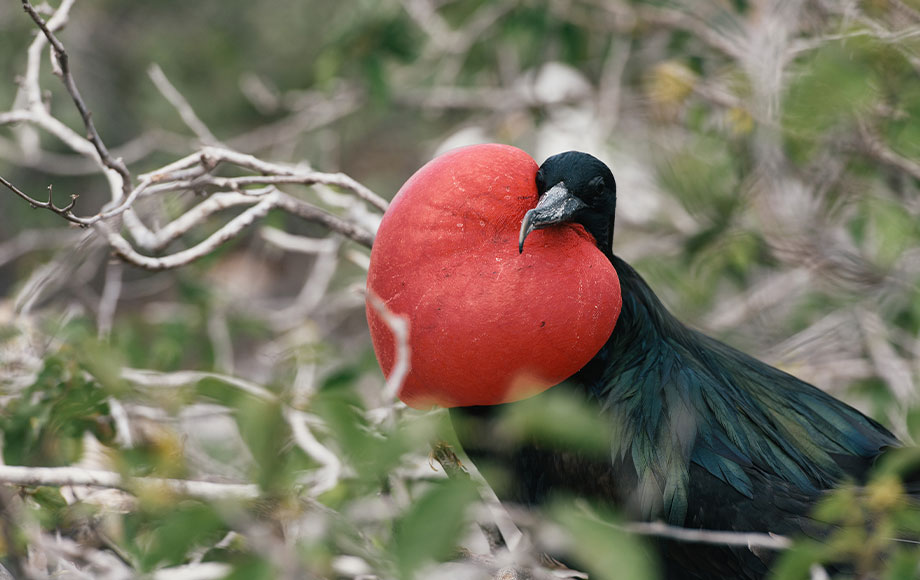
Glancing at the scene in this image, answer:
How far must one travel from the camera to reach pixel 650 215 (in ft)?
10.1

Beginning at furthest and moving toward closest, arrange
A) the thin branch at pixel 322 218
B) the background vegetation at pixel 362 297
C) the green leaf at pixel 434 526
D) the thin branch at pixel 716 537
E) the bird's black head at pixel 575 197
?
the thin branch at pixel 322 218 < the bird's black head at pixel 575 197 < the thin branch at pixel 716 537 < the background vegetation at pixel 362 297 < the green leaf at pixel 434 526

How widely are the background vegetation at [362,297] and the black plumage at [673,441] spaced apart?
0.18m

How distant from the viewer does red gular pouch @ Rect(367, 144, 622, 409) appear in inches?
48.0

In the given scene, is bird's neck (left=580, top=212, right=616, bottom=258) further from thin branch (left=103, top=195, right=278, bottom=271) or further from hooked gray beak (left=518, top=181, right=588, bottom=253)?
thin branch (left=103, top=195, right=278, bottom=271)

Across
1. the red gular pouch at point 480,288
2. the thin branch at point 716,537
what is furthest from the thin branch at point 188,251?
the thin branch at point 716,537

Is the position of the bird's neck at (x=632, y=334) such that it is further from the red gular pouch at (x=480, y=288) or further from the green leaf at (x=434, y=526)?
the green leaf at (x=434, y=526)

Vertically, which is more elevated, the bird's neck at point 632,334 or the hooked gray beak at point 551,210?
the hooked gray beak at point 551,210

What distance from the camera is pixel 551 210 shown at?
1.26 meters

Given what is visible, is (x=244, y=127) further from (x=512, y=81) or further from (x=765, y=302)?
(x=765, y=302)

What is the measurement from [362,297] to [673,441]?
53 centimetres

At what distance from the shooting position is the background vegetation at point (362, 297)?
912 mm

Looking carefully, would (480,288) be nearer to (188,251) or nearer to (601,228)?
(601,228)

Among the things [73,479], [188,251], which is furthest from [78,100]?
[73,479]

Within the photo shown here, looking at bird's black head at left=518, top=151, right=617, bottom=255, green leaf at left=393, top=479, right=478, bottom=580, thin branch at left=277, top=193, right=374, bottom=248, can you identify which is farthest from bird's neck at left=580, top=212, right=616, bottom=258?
green leaf at left=393, top=479, right=478, bottom=580
